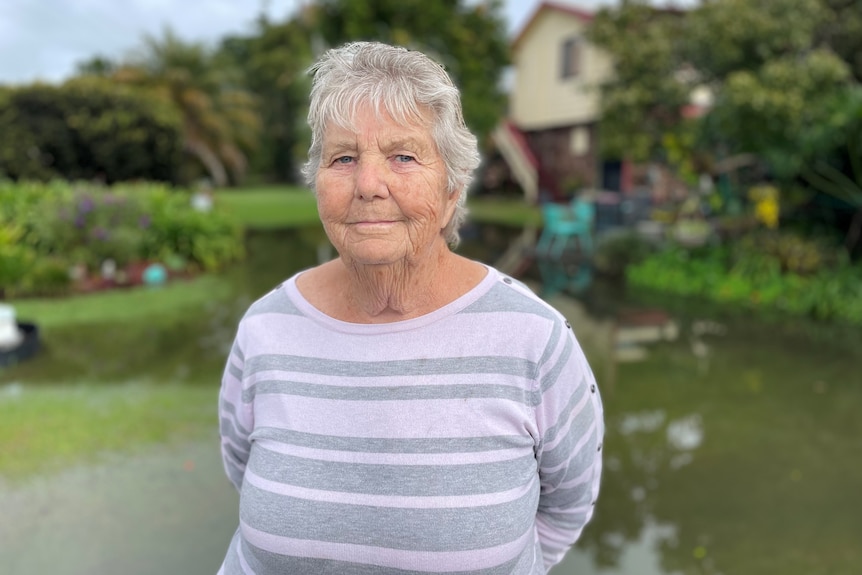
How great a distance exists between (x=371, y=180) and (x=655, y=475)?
9.94ft

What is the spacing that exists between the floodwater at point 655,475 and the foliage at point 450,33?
10575 millimetres

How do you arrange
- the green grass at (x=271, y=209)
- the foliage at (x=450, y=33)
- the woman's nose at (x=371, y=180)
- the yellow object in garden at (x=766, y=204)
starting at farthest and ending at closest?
1. the green grass at (x=271, y=209)
2. the foliage at (x=450, y=33)
3. the yellow object in garden at (x=766, y=204)
4. the woman's nose at (x=371, y=180)

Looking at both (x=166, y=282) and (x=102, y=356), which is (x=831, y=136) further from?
(x=166, y=282)

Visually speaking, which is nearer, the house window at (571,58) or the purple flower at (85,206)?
the purple flower at (85,206)

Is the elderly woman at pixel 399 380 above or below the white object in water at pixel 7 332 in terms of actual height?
above

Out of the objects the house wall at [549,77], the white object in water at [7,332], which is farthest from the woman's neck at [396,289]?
the house wall at [549,77]

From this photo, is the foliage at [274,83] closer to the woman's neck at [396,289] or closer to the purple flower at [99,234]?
the purple flower at [99,234]

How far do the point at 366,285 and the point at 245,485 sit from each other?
0.44 metres

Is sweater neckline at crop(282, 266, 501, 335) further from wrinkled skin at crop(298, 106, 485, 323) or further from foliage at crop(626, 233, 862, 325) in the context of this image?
foliage at crop(626, 233, 862, 325)

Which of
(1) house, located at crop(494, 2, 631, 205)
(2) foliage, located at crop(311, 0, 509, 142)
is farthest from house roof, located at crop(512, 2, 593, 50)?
(2) foliage, located at crop(311, 0, 509, 142)

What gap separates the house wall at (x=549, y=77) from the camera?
54.9 feet

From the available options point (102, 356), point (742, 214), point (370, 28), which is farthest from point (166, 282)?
point (370, 28)

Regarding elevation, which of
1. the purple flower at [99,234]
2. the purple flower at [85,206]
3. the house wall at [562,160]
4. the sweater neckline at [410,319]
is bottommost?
the house wall at [562,160]

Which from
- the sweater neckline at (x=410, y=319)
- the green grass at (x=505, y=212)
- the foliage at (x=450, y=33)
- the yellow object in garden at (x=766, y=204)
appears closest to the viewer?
the sweater neckline at (x=410, y=319)
